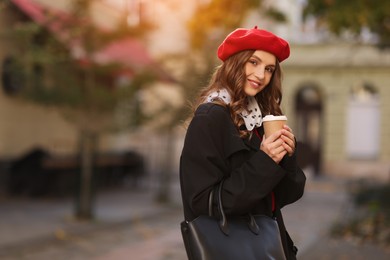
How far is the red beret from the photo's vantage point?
2818 millimetres

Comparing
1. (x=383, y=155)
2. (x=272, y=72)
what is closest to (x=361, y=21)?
(x=272, y=72)

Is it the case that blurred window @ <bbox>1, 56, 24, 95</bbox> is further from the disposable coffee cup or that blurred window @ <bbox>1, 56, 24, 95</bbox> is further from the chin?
the disposable coffee cup

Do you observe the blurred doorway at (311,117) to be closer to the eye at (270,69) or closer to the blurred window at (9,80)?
the blurred window at (9,80)

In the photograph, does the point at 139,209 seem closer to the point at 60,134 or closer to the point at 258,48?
the point at 60,134

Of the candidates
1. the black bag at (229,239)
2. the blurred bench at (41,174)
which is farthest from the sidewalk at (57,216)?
the black bag at (229,239)

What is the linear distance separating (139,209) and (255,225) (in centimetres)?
1258

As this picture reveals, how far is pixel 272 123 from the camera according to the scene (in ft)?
8.76

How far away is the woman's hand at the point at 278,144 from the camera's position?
2641 mm

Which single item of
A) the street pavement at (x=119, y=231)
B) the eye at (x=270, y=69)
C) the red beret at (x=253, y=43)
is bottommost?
the street pavement at (x=119, y=231)

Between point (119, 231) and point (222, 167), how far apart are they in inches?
379

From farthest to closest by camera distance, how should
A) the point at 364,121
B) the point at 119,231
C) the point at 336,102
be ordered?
the point at 364,121 < the point at 336,102 < the point at 119,231

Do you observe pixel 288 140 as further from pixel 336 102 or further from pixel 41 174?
pixel 336 102

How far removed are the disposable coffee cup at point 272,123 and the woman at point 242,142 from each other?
22 millimetres

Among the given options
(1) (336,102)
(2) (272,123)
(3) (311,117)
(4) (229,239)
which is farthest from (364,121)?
(4) (229,239)
